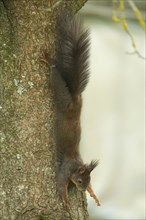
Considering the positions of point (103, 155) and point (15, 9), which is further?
point (103, 155)

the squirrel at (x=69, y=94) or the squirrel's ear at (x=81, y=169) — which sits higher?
the squirrel at (x=69, y=94)

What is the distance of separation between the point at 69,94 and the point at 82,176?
1.13ft

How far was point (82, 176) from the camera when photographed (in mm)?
2717

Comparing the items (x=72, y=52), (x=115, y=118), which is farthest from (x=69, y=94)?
(x=115, y=118)

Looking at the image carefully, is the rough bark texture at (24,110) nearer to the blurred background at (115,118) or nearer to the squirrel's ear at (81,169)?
the squirrel's ear at (81,169)

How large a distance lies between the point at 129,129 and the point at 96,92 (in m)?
0.53

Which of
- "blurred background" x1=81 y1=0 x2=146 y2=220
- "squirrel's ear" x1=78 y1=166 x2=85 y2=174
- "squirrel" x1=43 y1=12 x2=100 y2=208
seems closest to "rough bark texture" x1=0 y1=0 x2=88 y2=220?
"squirrel" x1=43 y1=12 x2=100 y2=208

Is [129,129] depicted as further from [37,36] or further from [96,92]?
[37,36]

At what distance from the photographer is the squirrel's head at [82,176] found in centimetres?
271

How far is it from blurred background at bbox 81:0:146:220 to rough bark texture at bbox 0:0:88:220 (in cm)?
413

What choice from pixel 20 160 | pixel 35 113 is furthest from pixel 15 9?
pixel 20 160

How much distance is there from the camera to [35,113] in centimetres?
266

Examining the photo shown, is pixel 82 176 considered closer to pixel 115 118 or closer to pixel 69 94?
pixel 69 94

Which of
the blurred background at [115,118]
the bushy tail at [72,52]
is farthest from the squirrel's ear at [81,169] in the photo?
the blurred background at [115,118]
